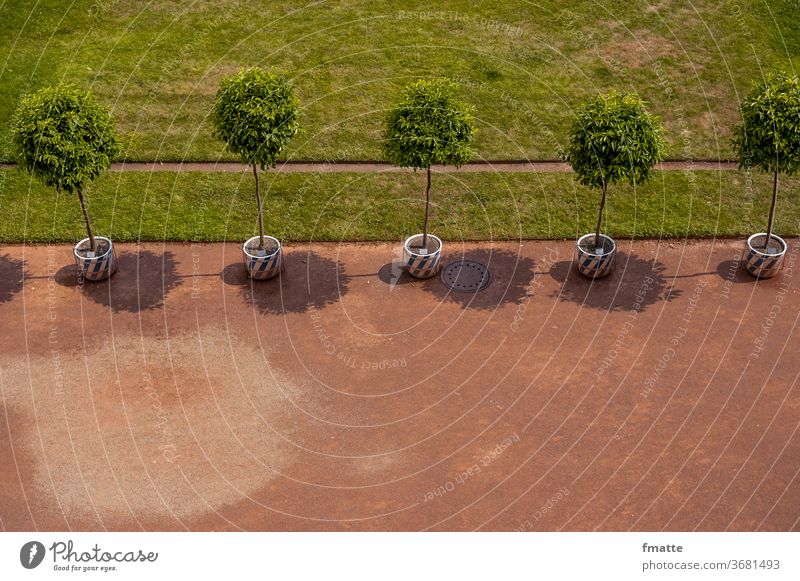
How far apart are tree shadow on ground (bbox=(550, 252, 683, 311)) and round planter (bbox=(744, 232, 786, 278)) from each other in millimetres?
3082

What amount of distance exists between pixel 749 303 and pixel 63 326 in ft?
81.8

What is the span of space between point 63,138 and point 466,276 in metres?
15.5

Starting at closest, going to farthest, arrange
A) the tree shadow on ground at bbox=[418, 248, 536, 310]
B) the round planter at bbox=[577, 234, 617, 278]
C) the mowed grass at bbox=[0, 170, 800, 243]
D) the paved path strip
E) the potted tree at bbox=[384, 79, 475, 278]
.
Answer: the potted tree at bbox=[384, 79, 475, 278]
the tree shadow on ground at bbox=[418, 248, 536, 310]
the round planter at bbox=[577, 234, 617, 278]
the mowed grass at bbox=[0, 170, 800, 243]
the paved path strip

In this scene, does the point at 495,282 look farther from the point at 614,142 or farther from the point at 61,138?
the point at 61,138

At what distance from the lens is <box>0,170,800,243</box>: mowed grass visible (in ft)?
132

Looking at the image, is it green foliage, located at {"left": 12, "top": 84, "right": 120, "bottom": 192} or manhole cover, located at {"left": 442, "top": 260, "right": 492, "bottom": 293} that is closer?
green foliage, located at {"left": 12, "top": 84, "right": 120, "bottom": 192}

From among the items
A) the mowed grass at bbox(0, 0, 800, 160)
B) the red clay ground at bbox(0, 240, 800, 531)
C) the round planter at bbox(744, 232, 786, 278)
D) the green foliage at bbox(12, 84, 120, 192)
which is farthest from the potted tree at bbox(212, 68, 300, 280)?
the round planter at bbox(744, 232, 786, 278)

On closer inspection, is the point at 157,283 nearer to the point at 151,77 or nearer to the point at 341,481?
the point at 341,481

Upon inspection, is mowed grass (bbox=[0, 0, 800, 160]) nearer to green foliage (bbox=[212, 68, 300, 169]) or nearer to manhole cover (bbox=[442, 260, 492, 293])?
manhole cover (bbox=[442, 260, 492, 293])

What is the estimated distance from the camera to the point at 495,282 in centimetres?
3788

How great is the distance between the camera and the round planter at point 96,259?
37.2 metres

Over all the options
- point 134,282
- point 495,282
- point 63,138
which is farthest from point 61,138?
point 495,282

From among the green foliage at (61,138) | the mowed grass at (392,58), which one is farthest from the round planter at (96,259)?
the mowed grass at (392,58)

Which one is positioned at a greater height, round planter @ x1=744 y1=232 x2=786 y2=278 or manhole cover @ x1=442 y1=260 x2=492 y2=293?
round planter @ x1=744 y1=232 x2=786 y2=278
